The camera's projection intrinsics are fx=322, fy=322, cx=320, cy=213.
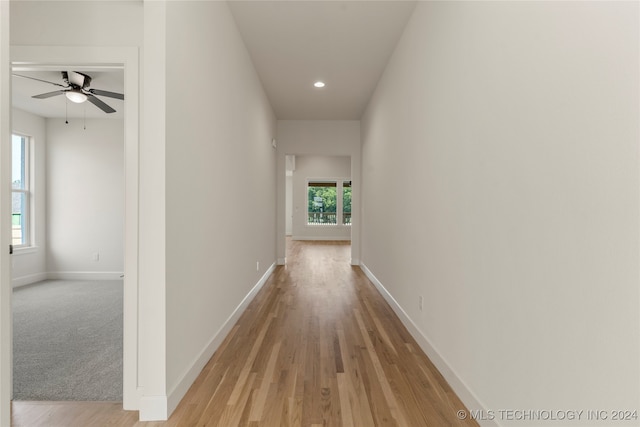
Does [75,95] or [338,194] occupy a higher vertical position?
[75,95]

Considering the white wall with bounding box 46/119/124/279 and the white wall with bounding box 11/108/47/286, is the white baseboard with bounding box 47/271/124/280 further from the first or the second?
the white wall with bounding box 11/108/47/286

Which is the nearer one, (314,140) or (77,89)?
(77,89)

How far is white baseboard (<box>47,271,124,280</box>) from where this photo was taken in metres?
5.60

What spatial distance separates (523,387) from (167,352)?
169cm

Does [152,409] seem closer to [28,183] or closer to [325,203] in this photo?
[28,183]

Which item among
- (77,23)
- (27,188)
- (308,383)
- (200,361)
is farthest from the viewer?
(27,188)

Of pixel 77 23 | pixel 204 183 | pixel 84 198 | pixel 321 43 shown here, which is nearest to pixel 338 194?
pixel 84 198

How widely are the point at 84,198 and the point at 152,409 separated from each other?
17.2ft

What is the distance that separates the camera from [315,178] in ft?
37.7

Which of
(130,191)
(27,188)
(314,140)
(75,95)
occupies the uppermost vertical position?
(314,140)

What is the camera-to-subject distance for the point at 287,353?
2.47 meters

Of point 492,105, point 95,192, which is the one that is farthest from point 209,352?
point 95,192

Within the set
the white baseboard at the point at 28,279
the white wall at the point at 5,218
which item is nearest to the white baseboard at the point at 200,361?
the white wall at the point at 5,218

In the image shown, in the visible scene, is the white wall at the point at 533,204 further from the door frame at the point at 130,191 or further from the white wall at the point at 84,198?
the white wall at the point at 84,198
